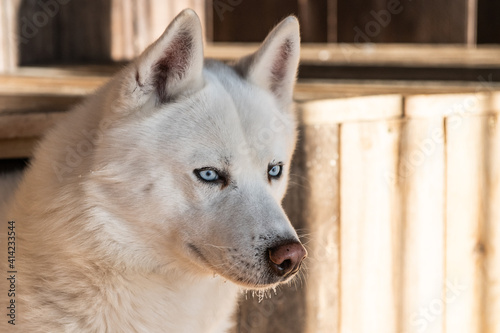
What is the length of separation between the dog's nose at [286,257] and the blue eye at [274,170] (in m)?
0.42

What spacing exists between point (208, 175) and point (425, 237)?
4.61 ft

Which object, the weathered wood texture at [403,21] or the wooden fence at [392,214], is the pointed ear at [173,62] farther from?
the weathered wood texture at [403,21]

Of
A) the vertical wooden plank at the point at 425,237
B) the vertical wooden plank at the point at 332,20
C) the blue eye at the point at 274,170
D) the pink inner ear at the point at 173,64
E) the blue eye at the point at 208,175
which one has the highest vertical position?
the pink inner ear at the point at 173,64

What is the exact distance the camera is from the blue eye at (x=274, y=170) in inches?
96.3

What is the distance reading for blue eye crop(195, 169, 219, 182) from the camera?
7.29ft

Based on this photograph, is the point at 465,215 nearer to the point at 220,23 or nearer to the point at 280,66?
the point at 280,66

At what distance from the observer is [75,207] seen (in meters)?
2.28

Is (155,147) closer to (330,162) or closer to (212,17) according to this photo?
(330,162)

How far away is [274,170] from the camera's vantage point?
8.11 feet

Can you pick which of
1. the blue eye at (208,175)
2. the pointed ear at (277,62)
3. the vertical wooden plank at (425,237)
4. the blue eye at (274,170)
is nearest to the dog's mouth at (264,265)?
the blue eye at (208,175)

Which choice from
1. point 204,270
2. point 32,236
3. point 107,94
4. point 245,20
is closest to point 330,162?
point 204,270

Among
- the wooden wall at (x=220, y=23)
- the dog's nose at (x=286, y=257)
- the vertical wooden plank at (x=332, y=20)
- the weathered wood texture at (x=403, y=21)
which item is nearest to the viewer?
the dog's nose at (x=286, y=257)

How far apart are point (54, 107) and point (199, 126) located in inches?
56.9

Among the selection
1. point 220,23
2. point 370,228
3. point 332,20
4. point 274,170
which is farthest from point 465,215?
point 220,23
